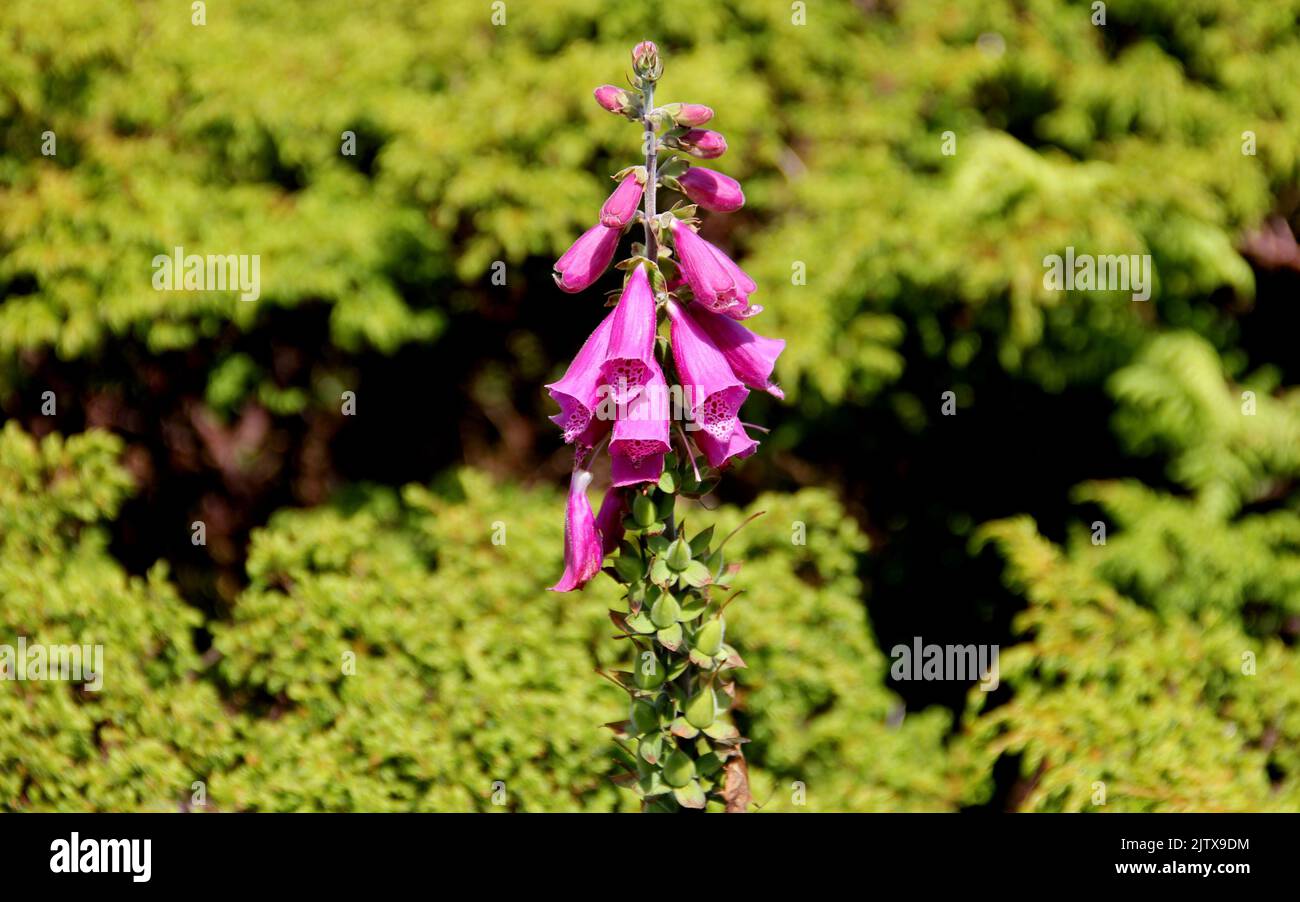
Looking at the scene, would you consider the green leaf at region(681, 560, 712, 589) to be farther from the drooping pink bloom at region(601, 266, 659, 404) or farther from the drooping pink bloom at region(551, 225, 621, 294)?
the drooping pink bloom at region(551, 225, 621, 294)

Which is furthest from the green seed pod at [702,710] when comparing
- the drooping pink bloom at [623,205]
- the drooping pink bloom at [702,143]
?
the drooping pink bloom at [702,143]

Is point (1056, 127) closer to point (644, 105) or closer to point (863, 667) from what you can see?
point (863, 667)

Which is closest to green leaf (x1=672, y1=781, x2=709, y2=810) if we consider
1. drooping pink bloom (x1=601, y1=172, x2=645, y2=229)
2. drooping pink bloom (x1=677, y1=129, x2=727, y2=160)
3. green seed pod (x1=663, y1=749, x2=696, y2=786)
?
green seed pod (x1=663, y1=749, x2=696, y2=786)

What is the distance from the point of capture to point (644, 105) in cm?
223

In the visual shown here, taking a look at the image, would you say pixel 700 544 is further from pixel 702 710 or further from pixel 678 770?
pixel 678 770

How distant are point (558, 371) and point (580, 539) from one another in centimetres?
337

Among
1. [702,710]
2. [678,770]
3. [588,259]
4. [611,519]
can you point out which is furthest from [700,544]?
[588,259]

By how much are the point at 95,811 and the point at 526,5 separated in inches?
141

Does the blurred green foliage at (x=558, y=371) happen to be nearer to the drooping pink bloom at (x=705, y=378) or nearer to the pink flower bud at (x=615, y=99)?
the drooping pink bloom at (x=705, y=378)

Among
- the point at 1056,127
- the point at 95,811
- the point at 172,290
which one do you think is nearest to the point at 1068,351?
the point at 1056,127

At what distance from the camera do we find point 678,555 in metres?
2.23

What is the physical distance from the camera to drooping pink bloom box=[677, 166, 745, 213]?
87.6 inches

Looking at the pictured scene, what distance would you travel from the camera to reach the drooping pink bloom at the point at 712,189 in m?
2.22

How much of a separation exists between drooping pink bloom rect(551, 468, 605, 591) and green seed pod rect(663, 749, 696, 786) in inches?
15.7
